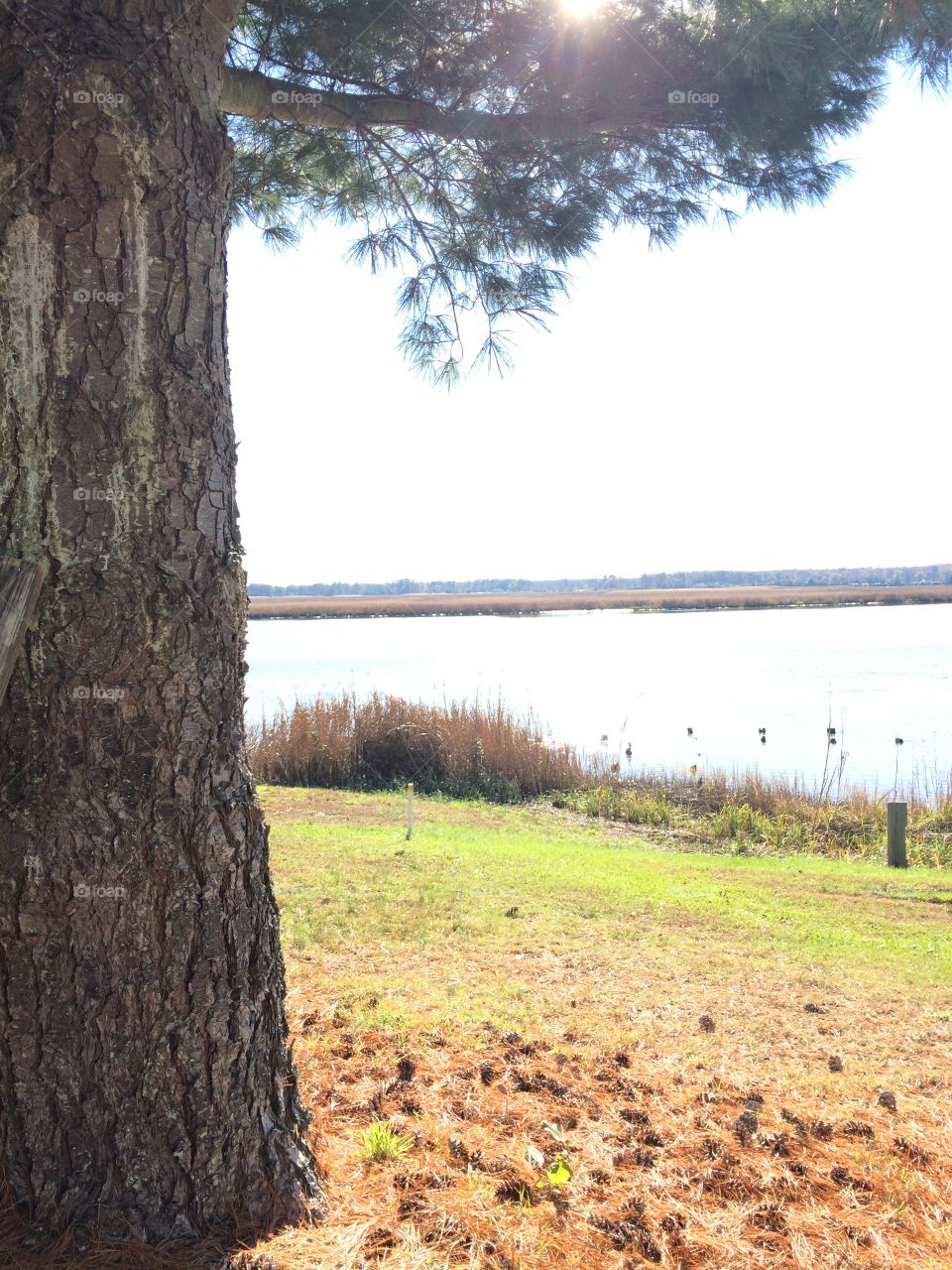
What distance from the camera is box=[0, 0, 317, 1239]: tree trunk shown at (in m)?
1.80

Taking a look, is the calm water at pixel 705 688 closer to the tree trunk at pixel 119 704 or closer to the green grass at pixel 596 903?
the green grass at pixel 596 903

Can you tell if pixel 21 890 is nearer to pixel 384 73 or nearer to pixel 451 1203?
pixel 451 1203

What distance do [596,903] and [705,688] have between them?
20.3 meters

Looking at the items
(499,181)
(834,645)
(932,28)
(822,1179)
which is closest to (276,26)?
(499,181)

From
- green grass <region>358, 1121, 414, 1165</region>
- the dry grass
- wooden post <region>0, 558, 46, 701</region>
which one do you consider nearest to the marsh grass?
the dry grass

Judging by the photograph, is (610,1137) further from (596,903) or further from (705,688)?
(705,688)

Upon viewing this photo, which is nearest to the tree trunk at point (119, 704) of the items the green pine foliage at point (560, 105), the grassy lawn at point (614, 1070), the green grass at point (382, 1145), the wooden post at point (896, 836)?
the green grass at point (382, 1145)

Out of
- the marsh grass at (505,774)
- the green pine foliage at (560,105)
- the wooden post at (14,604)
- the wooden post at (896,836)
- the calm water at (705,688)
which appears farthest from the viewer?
the calm water at (705,688)

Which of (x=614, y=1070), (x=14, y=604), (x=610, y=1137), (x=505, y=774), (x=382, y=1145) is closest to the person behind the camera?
(x=14, y=604)

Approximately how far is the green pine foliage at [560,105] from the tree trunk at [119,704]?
5.53ft

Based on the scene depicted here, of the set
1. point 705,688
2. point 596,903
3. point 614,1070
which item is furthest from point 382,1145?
point 705,688

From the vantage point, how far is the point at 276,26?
3.36m

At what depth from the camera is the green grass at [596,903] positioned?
14.7 feet

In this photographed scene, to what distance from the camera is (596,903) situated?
5426mm
